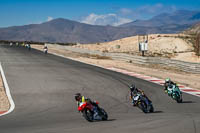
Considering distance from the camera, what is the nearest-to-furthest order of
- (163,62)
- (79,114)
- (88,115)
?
(88,115) < (79,114) < (163,62)

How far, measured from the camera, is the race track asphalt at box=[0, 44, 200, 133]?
31.3 feet

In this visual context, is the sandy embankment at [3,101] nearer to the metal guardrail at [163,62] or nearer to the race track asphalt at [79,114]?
the race track asphalt at [79,114]

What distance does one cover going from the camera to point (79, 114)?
1228 cm

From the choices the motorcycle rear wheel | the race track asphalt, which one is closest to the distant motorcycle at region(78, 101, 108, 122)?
the motorcycle rear wheel

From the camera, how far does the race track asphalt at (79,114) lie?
375 inches

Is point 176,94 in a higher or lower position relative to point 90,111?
lower

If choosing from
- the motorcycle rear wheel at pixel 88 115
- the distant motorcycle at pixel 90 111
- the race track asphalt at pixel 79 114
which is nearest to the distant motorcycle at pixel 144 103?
the race track asphalt at pixel 79 114

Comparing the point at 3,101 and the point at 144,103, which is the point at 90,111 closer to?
the point at 144,103

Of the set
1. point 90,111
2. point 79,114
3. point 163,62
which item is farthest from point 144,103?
point 163,62

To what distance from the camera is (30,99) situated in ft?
50.6

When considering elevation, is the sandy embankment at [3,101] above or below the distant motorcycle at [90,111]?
below

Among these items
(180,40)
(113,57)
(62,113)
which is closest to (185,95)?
(62,113)

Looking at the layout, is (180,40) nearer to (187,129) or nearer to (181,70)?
(181,70)

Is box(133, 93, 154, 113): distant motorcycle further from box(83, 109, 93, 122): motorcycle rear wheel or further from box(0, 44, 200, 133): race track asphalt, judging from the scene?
box(83, 109, 93, 122): motorcycle rear wheel
